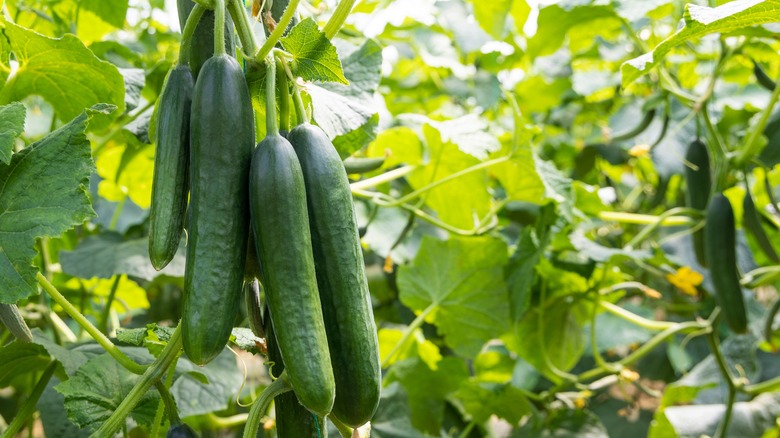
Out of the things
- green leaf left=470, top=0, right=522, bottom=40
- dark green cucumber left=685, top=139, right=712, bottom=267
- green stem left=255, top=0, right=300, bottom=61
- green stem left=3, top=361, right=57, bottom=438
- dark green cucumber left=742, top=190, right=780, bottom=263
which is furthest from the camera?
green leaf left=470, top=0, right=522, bottom=40

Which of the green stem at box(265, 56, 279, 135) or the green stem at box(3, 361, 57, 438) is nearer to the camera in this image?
the green stem at box(265, 56, 279, 135)

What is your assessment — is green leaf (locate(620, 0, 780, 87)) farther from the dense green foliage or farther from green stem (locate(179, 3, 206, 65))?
green stem (locate(179, 3, 206, 65))

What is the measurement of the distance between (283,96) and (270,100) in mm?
98

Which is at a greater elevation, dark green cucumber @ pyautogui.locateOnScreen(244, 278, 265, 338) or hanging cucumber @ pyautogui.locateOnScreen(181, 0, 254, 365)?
hanging cucumber @ pyautogui.locateOnScreen(181, 0, 254, 365)

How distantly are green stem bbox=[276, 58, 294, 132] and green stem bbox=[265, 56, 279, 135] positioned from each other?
39 millimetres

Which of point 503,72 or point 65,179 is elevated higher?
point 65,179

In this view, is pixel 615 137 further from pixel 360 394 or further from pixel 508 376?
pixel 360 394

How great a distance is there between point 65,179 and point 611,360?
2.22 m

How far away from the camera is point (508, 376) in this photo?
86.9 inches

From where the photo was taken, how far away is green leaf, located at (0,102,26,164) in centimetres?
94

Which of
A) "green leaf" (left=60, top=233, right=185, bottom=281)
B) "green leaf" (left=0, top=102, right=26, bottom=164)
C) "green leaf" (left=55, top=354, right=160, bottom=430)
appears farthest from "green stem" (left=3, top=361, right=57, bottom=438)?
"green leaf" (left=0, top=102, right=26, bottom=164)

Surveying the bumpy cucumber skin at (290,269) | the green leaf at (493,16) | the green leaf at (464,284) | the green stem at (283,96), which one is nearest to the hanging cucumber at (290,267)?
the bumpy cucumber skin at (290,269)

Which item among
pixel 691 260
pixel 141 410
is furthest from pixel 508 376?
pixel 141 410

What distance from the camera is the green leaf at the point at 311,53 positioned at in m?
0.82
